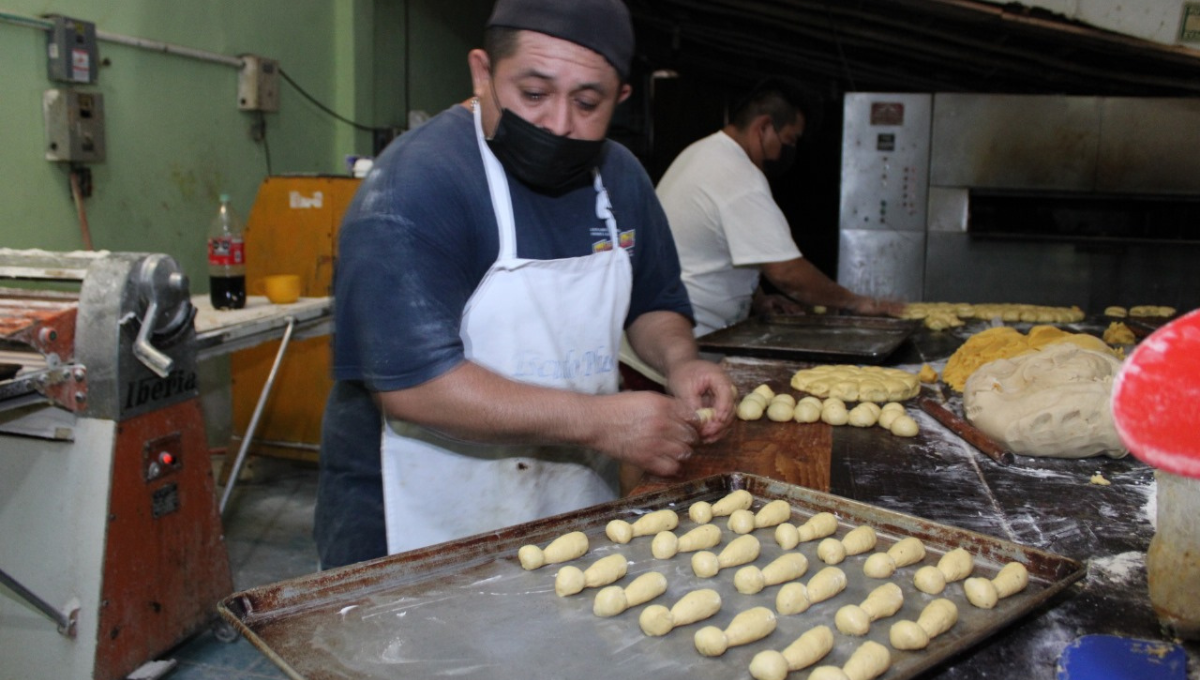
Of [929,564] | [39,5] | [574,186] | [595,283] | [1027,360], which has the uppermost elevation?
[39,5]

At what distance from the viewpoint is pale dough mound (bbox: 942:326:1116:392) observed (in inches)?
106

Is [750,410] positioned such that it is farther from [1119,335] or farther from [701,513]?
[1119,335]

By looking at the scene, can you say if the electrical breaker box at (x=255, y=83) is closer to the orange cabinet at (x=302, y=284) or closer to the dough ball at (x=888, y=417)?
the orange cabinet at (x=302, y=284)

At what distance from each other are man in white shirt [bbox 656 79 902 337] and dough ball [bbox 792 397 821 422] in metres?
1.51

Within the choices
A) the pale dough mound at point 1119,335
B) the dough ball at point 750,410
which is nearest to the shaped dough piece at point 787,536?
A: the dough ball at point 750,410

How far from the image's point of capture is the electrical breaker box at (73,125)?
364 centimetres

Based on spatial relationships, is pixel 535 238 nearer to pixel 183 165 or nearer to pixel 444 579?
pixel 444 579

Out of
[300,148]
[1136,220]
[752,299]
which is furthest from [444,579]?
[1136,220]

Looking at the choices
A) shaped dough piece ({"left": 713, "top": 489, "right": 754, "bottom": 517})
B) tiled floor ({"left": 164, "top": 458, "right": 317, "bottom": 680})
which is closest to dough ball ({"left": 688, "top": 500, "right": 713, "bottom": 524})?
shaped dough piece ({"left": 713, "top": 489, "right": 754, "bottom": 517})

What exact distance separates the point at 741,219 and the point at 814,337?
0.64 metres

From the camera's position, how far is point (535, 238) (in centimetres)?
181

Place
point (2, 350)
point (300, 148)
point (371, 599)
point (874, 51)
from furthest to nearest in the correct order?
point (874, 51)
point (300, 148)
point (2, 350)
point (371, 599)

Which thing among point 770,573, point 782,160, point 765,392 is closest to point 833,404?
point 765,392

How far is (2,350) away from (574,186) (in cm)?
179
